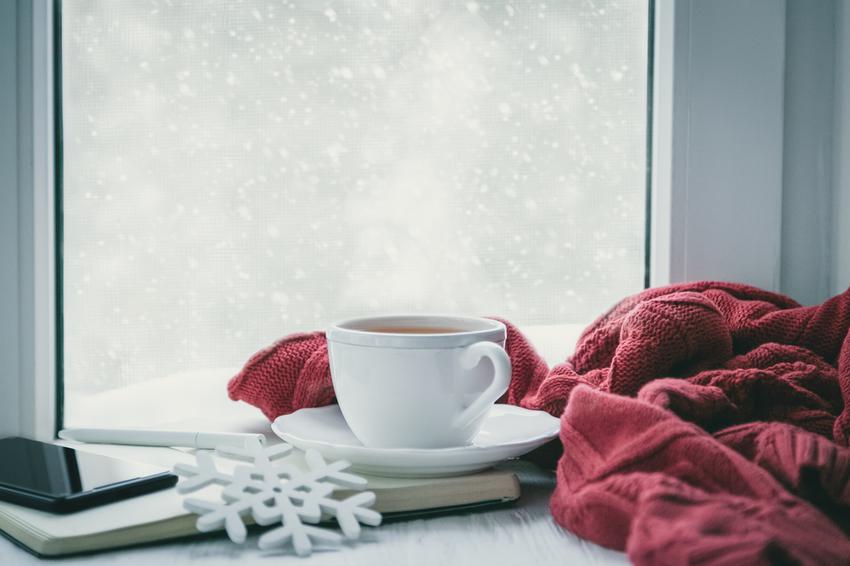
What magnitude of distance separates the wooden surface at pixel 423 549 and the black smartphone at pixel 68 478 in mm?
31

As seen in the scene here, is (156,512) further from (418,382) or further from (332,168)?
(332,168)

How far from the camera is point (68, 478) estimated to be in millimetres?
482

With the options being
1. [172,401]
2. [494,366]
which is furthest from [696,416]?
[172,401]

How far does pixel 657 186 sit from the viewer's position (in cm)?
76

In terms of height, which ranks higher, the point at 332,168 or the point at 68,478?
the point at 332,168

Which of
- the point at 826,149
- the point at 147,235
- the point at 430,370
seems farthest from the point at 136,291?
the point at 826,149

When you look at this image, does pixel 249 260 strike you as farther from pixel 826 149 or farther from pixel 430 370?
pixel 826 149

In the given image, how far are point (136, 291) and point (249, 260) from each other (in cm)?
12

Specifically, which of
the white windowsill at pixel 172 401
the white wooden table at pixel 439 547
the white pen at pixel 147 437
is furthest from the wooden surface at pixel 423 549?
the white windowsill at pixel 172 401

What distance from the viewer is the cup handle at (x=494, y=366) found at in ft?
1.65

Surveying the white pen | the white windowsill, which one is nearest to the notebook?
the white pen

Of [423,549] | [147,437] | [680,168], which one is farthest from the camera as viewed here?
[680,168]

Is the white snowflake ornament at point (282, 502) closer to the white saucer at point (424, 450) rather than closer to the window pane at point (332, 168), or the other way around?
the white saucer at point (424, 450)

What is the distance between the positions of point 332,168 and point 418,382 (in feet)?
1.08
